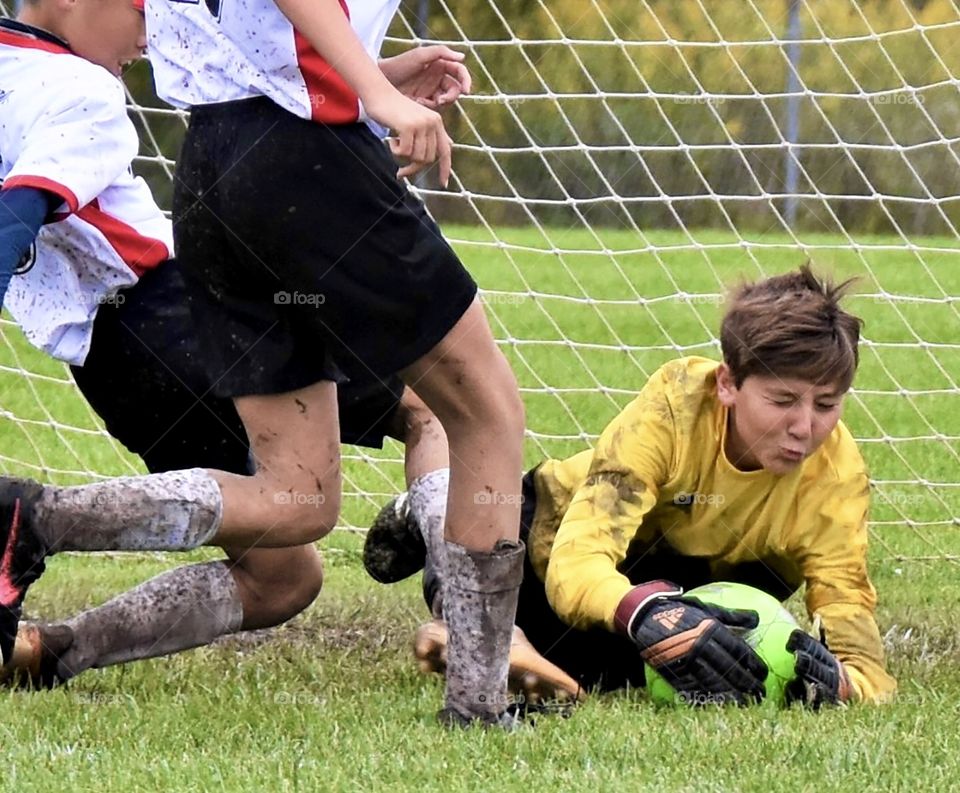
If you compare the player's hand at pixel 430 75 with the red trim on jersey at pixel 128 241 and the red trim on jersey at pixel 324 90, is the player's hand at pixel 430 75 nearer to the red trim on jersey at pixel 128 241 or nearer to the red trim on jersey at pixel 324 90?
the red trim on jersey at pixel 324 90

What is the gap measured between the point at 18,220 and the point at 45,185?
0.11 m

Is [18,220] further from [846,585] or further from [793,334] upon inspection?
[846,585]

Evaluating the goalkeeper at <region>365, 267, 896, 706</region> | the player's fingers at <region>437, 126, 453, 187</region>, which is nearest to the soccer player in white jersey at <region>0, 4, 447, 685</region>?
the goalkeeper at <region>365, 267, 896, 706</region>

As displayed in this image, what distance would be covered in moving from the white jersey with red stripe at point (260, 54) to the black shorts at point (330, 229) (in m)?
0.03

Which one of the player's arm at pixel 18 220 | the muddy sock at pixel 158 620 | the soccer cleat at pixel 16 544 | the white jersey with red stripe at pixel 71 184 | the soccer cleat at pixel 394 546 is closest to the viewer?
the player's arm at pixel 18 220

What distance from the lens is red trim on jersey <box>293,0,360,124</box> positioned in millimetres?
2525

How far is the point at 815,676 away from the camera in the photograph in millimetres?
3006

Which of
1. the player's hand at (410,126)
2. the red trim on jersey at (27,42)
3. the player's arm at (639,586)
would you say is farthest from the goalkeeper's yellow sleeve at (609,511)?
the red trim on jersey at (27,42)

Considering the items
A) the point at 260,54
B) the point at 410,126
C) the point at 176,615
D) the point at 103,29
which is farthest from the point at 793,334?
the point at 103,29

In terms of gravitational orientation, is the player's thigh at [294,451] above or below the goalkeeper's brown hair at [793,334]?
above

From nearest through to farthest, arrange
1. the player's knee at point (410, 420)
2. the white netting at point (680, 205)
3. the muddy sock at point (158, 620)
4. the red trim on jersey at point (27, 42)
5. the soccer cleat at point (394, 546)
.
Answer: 1. the red trim on jersey at point (27, 42)
2. the muddy sock at point (158, 620)
3. the player's knee at point (410, 420)
4. the soccer cleat at point (394, 546)
5. the white netting at point (680, 205)

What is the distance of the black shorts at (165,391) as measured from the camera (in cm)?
323

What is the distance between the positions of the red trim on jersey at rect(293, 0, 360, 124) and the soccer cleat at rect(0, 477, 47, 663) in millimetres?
779

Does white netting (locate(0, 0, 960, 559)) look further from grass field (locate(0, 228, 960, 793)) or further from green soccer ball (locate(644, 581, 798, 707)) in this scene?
green soccer ball (locate(644, 581, 798, 707))
